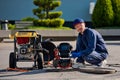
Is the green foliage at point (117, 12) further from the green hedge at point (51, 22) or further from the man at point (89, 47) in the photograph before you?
the man at point (89, 47)

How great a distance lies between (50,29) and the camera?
80.6 feet

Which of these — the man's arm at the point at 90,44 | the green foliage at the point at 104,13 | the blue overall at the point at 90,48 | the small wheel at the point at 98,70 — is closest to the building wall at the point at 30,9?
the green foliage at the point at 104,13

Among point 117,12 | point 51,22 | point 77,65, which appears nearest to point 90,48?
point 77,65

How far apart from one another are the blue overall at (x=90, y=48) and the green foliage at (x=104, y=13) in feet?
55.4

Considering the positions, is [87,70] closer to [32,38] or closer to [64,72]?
[64,72]

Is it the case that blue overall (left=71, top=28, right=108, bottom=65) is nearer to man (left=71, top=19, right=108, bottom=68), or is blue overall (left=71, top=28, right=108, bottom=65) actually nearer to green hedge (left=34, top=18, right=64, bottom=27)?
man (left=71, top=19, right=108, bottom=68)

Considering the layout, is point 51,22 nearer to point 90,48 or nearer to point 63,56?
point 63,56

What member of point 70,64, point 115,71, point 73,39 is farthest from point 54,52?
point 73,39

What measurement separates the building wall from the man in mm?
22500

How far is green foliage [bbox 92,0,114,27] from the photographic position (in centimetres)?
2705

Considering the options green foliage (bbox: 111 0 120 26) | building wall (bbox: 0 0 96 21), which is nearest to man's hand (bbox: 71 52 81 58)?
green foliage (bbox: 111 0 120 26)

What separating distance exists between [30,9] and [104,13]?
759cm

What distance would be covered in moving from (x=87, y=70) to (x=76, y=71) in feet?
0.89

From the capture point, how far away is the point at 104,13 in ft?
89.0
